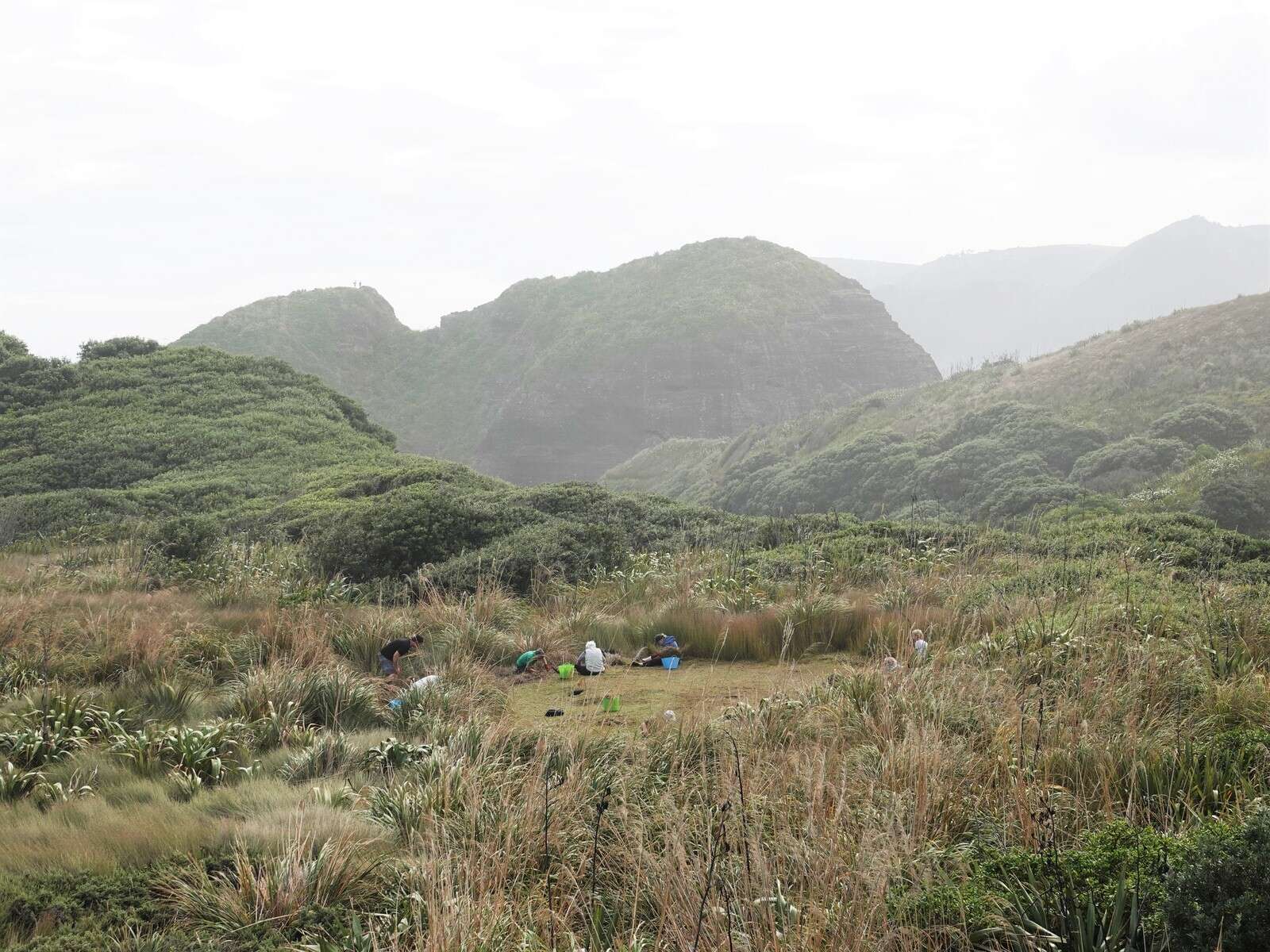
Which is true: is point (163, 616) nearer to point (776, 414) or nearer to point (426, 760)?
point (426, 760)

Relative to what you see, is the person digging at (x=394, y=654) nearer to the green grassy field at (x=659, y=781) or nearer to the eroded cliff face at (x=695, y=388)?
the green grassy field at (x=659, y=781)

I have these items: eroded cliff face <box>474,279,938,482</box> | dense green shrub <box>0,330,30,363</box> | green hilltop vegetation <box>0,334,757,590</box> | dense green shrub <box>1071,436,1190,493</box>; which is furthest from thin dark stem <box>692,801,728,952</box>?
eroded cliff face <box>474,279,938,482</box>

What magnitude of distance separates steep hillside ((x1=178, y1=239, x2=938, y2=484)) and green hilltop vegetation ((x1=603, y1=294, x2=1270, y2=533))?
30597 millimetres

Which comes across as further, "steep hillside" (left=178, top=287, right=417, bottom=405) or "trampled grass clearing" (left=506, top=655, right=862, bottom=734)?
"steep hillside" (left=178, top=287, right=417, bottom=405)

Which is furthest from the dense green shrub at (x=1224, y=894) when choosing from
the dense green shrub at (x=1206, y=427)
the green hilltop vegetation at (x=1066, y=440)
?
the dense green shrub at (x=1206, y=427)

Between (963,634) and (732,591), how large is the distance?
3382 mm

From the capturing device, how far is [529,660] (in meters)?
7.39

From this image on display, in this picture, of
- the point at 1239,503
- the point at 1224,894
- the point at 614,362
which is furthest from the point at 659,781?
the point at 614,362

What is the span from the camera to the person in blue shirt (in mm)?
7648

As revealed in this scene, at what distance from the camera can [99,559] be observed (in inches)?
484

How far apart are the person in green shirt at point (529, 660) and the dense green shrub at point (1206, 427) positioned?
2583 cm

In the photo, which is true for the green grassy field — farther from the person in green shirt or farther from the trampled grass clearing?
the person in green shirt

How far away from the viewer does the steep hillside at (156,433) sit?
2208 cm

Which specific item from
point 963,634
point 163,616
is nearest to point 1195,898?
point 963,634
